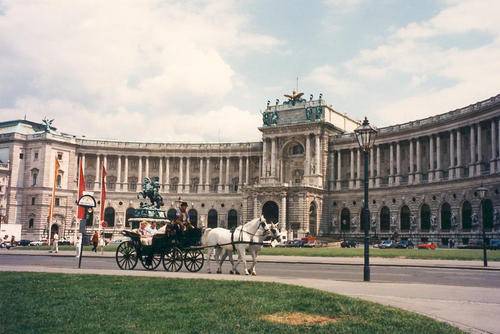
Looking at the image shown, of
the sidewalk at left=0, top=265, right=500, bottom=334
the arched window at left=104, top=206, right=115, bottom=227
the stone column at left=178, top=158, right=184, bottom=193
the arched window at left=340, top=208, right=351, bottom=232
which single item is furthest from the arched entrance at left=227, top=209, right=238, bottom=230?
the sidewalk at left=0, top=265, right=500, bottom=334

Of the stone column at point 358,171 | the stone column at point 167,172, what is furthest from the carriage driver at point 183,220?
the stone column at point 167,172

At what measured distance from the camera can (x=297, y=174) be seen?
117312mm

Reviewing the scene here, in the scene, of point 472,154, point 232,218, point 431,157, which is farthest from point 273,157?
point 472,154

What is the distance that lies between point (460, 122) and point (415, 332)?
84.3 m

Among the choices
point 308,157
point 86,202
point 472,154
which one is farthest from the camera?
point 308,157

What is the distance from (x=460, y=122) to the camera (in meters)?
88.5

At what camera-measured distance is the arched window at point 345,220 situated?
109 meters

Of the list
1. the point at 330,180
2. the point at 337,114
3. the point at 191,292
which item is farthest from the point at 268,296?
the point at 337,114

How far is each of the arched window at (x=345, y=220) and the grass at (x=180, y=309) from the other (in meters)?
92.1

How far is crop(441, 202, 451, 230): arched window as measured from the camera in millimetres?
89125

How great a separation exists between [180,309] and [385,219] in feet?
305

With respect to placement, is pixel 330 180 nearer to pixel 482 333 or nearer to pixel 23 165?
pixel 23 165

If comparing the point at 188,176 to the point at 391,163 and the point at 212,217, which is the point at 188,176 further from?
the point at 391,163

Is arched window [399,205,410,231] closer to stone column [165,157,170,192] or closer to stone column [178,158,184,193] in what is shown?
stone column [178,158,184,193]
